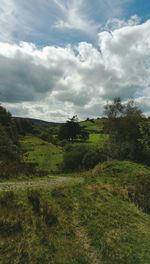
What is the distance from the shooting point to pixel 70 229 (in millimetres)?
13156

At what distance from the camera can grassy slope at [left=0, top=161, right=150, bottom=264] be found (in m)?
11.1

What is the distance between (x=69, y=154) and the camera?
153 ft

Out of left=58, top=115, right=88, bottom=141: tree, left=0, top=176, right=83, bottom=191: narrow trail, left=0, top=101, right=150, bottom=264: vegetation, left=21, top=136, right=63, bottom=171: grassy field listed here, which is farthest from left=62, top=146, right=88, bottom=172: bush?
left=58, top=115, right=88, bottom=141: tree

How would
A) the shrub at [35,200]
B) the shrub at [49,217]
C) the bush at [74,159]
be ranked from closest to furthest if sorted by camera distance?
the shrub at [49,217] < the shrub at [35,200] < the bush at [74,159]

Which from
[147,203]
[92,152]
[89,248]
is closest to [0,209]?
[89,248]

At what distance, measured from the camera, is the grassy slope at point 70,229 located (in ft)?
36.5

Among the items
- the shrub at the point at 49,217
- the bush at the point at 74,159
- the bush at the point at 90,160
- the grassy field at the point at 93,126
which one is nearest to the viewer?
the shrub at the point at 49,217

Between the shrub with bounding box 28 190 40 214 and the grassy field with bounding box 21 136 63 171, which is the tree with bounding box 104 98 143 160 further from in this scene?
the shrub with bounding box 28 190 40 214

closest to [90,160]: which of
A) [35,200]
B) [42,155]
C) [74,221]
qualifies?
[42,155]

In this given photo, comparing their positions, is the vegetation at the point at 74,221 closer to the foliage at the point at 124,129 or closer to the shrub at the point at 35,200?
the shrub at the point at 35,200

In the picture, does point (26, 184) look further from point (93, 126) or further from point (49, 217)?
point (93, 126)

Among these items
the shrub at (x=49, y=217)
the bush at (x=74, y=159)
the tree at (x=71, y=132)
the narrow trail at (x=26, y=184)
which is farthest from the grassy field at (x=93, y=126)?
the shrub at (x=49, y=217)

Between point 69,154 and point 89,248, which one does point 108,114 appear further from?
point 89,248

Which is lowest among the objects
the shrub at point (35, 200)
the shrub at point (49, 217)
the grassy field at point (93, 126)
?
the shrub at point (49, 217)
